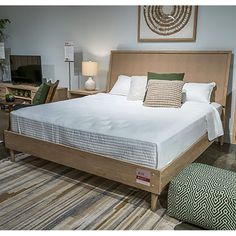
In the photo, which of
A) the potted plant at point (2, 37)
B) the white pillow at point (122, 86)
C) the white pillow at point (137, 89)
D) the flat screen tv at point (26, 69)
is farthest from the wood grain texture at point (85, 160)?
the potted plant at point (2, 37)

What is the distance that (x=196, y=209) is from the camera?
1.83 m

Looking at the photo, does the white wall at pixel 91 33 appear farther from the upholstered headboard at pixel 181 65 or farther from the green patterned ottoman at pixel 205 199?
the green patterned ottoman at pixel 205 199

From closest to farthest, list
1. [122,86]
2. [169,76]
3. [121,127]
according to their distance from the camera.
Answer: [121,127], [169,76], [122,86]

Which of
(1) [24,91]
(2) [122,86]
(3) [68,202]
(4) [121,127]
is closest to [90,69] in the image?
(2) [122,86]

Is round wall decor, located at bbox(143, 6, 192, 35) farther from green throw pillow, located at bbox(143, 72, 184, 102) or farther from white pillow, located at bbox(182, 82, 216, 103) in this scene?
white pillow, located at bbox(182, 82, 216, 103)

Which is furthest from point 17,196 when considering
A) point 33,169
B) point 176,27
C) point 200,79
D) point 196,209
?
point 176,27

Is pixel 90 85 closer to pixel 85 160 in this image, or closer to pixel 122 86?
pixel 122 86

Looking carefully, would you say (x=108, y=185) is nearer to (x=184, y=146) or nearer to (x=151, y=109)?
(x=184, y=146)

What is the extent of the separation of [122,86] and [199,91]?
1134 mm

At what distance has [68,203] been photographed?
2.20 metres

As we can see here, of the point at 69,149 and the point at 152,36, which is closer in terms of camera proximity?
the point at 69,149

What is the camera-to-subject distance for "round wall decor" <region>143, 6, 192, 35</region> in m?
3.78

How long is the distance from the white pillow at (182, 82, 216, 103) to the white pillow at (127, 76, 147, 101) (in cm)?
54

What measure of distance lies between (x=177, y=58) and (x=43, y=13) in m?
2.96
